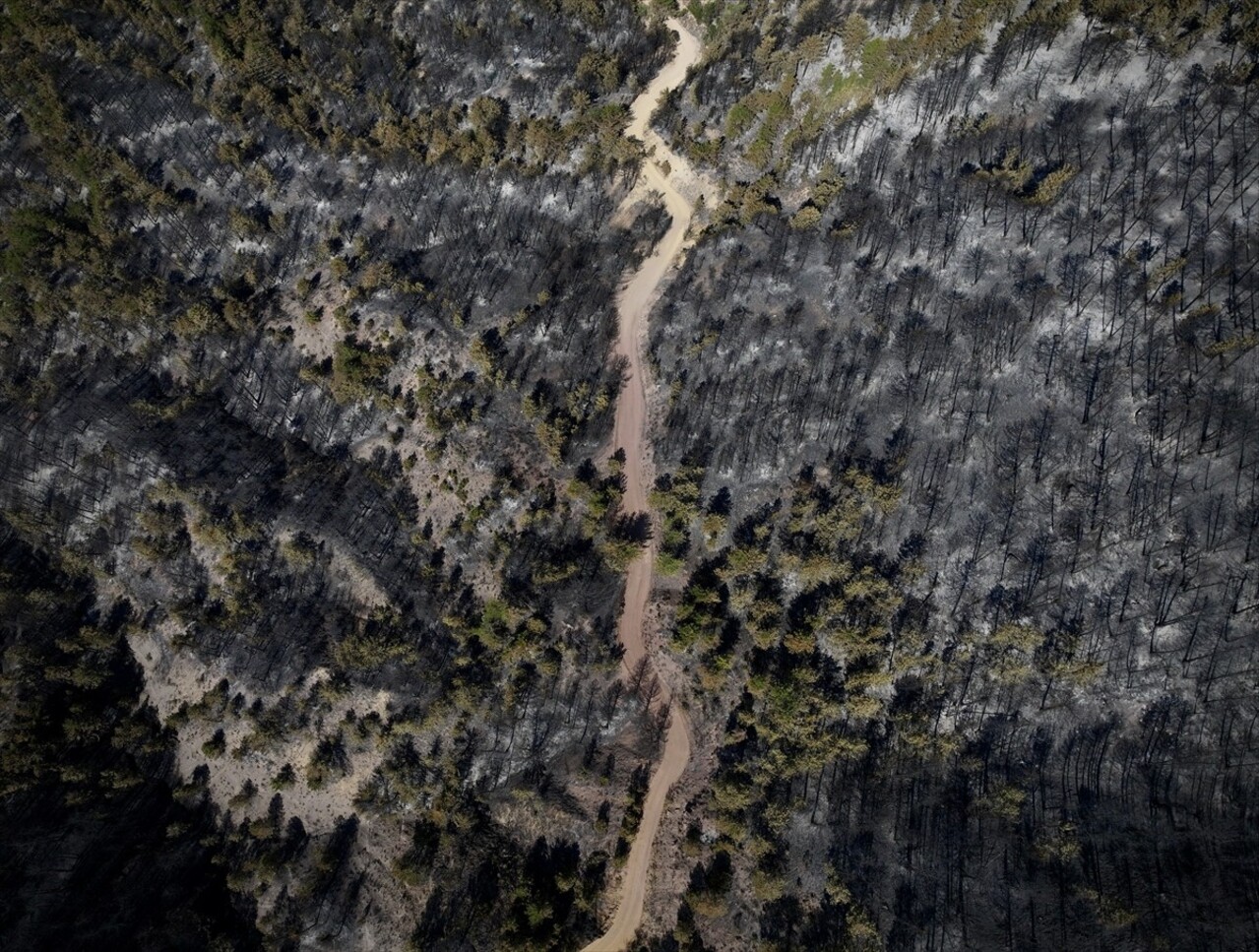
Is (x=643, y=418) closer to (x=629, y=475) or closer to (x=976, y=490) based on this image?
(x=629, y=475)

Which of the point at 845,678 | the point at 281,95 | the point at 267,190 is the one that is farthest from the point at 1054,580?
the point at 281,95

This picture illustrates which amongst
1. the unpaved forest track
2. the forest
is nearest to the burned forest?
the forest

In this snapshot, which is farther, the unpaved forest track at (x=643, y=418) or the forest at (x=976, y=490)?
the unpaved forest track at (x=643, y=418)

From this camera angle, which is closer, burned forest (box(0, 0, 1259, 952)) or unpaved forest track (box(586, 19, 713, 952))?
burned forest (box(0, 0, 1259, 952))

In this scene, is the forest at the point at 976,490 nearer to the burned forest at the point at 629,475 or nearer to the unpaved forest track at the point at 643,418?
the burned forest at the point at 629,475

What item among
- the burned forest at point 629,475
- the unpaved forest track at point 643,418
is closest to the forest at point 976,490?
the burned forest at point 629,475

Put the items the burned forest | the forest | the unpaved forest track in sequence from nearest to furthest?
1. the forest
2. the burned forest
3. the unpaved forest track

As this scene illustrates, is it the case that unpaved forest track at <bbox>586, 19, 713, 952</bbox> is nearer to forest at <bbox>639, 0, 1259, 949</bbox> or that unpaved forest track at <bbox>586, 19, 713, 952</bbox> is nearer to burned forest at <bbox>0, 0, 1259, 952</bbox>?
burned forest at <bbox>0, 0, 1259, 952</bbox>
